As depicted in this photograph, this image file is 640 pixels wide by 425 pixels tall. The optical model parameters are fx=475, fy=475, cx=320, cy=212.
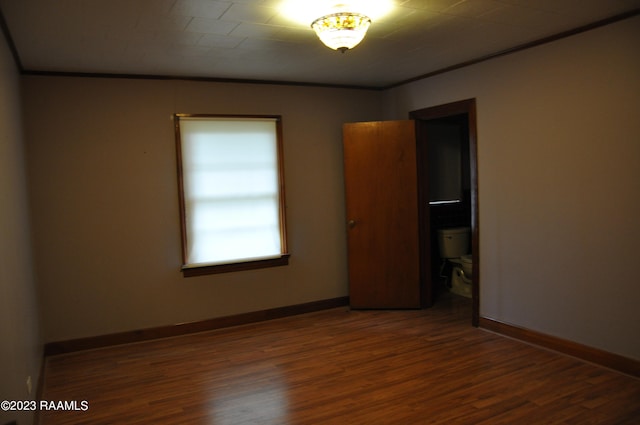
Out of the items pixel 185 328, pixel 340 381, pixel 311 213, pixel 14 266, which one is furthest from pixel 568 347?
pixel 14 266

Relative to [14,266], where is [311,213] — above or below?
above

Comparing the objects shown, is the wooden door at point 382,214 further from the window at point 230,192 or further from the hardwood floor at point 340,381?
the window at point 230,192

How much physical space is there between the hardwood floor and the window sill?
0.56 meters

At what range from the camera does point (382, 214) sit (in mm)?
4773

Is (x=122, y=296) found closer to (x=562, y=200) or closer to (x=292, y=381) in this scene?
(x=292, y=381)

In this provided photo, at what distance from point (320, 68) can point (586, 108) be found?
209 centimetres

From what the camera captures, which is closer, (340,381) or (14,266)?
(14,266)

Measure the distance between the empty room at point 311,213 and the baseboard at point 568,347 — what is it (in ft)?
0.04

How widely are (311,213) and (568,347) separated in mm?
2543

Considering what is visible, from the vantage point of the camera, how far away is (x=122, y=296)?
13.4 feet

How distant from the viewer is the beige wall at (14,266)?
2.11 meters

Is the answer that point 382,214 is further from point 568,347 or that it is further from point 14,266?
point 14,266

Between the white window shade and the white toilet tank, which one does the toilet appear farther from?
the white window shade

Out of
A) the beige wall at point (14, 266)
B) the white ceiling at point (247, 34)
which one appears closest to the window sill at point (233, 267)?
the beige wall at point (14, 266)
